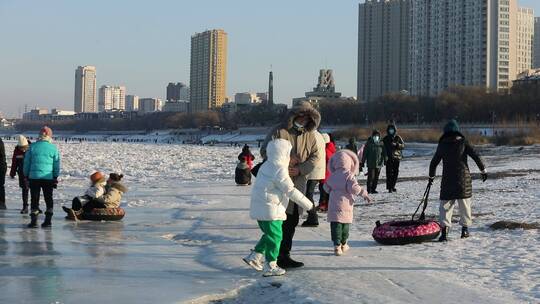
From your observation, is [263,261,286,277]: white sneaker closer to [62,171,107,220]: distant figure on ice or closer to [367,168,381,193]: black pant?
[62,171,107,220]: distant figure on ice

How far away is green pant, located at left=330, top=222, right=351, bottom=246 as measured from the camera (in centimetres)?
776

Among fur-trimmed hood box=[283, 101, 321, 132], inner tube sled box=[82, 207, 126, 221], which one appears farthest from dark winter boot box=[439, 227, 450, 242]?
inner tube sled box=[82, 207, 126, 221]

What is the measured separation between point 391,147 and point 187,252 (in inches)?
358

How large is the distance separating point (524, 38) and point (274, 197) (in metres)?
A: 153

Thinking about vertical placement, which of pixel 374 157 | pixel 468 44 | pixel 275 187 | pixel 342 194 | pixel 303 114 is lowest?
pixel 342 194

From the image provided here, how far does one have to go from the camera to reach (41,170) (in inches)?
398

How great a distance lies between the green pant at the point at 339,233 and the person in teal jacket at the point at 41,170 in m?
4.90

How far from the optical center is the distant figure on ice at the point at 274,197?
6441 mm

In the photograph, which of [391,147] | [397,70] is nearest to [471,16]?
[397,70]

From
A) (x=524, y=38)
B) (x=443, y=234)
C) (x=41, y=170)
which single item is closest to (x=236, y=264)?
(x=443, y=234)

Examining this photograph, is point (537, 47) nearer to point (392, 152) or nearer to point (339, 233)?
point (392, 152)

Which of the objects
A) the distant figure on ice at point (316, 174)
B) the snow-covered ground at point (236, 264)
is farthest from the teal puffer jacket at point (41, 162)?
the distant figure on ice at point (316, 174)

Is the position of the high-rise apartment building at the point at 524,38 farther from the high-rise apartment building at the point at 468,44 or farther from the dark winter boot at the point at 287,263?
the dark winter boot at the point at 287,263

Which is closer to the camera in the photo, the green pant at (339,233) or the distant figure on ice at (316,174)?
the distant figure on ice at (316,174)
